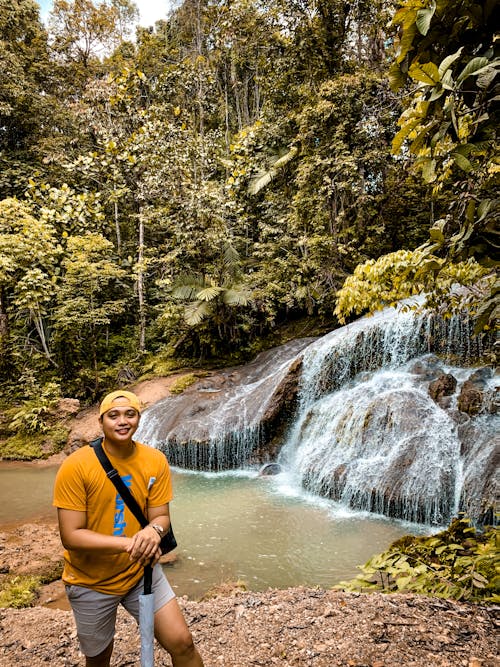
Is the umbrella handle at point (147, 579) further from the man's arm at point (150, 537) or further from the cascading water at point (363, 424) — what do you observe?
the cascading water at point (363, 424)

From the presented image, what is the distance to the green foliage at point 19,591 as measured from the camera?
4539mm

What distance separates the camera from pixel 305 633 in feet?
9.38

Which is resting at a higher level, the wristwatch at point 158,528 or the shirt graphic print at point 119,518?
the shirt graphic print at point 119,518

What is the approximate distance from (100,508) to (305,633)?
1807 mm

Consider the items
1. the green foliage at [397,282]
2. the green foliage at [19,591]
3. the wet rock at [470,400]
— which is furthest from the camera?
the wet rock at [470,400]

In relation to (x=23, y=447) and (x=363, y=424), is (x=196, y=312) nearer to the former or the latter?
(x=23, y=447)

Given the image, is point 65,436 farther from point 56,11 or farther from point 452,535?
point 56,11

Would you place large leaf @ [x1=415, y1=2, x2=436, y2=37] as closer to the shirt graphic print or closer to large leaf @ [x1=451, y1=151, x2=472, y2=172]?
large leaf @ [x1=451, y1=151, x2=472, y2=172]

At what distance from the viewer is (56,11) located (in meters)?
20.2

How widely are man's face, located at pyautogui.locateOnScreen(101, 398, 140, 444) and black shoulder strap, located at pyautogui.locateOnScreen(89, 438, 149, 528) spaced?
0.09m

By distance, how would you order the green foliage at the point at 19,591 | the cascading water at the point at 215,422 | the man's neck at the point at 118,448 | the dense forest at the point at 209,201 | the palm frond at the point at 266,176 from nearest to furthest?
1. the man's neck at the point at 118,448
2. the green foliage at the point at 19,591
3. the cascading water at the point at 215,422
4. the dense forest at the point at 209,201
5. the palm frond at the point at 266,176

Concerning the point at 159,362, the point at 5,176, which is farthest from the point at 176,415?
the point at 5,176

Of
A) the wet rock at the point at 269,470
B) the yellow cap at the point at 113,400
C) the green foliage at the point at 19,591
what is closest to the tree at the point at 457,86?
the yellow cap at the point at 113,400

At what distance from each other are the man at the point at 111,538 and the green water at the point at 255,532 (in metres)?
3.21
